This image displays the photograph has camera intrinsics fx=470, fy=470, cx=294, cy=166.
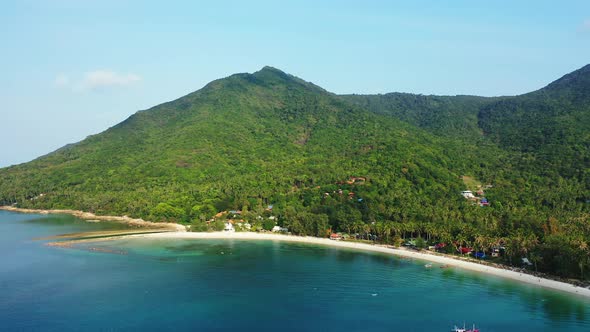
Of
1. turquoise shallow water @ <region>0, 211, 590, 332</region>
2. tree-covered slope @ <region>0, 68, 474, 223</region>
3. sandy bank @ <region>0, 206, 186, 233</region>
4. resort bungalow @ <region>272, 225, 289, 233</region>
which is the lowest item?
turquoise shallow water @ <region>0, 211, 590, 332</region>

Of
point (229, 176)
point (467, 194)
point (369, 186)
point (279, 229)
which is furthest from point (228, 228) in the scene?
point (467, 194)

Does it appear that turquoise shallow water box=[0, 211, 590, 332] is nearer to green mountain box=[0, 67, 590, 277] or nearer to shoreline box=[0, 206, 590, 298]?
shoreline box=[0, 206, 590, 298]

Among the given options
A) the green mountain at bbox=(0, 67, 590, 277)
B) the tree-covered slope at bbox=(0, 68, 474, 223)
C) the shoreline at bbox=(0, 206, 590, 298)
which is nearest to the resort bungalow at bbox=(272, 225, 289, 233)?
the green mountain at bbox=(0, 67, 590, 277)

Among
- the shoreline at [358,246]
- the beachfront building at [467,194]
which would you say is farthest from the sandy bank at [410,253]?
the beachfront building at [467,194]

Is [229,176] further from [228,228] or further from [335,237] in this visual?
[335,237]

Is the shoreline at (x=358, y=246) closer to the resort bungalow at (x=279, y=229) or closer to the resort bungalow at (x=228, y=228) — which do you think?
the resort bungalow at (x=228, y=228)
